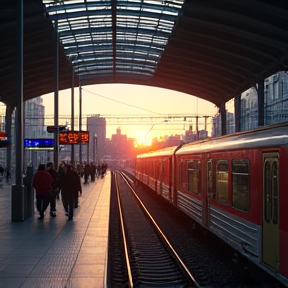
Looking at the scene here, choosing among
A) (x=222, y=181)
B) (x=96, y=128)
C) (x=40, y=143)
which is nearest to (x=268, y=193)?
(x=222, y=181)

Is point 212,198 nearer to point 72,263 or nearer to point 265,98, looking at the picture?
point 72,263

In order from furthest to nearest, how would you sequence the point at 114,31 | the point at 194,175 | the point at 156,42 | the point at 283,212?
the point at 156,42
the point at 114,31
the point at 194,175
the point at 283,212

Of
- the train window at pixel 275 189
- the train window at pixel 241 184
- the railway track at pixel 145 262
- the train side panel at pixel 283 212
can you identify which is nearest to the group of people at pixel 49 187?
the railway track at pixel 145 262

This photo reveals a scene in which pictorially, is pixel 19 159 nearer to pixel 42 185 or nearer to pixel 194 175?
pixel 42 185

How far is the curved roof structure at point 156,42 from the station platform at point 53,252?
48.6ft

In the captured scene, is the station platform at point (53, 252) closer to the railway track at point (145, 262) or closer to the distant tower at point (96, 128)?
the railway track at point (145, 262)

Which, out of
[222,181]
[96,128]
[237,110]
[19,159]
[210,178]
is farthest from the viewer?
[96,128]

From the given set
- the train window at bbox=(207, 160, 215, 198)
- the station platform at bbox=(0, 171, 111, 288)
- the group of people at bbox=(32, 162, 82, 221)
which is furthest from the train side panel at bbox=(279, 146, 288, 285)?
the group of people at bbox=(32, 162, 82, 221)

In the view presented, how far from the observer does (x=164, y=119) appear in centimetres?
5188

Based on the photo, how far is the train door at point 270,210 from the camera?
23.5 ft

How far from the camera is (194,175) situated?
14.5m

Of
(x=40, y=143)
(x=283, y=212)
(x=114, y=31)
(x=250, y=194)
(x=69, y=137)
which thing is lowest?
(x=283, y=212)

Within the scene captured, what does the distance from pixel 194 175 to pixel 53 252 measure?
19.0ft

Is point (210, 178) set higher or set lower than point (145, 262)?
higher
